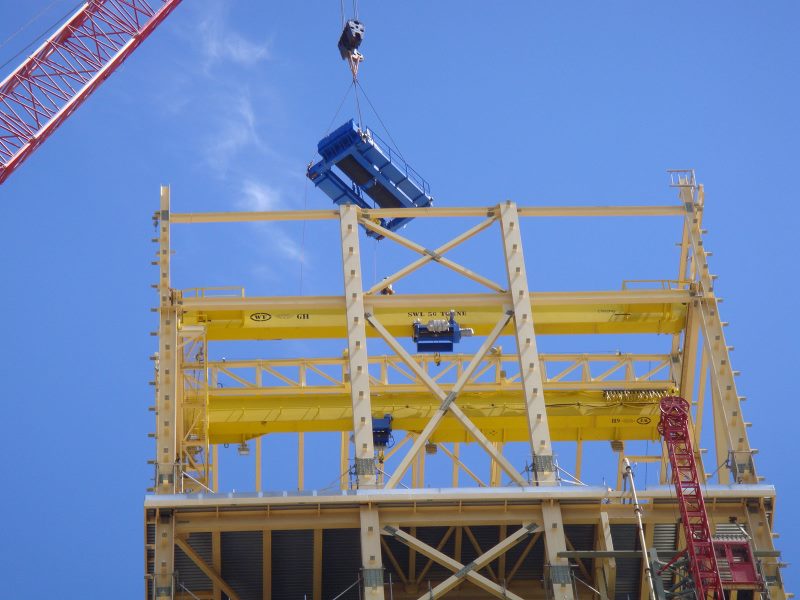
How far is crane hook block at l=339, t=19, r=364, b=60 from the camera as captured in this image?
63.7m

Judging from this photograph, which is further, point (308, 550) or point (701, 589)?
point (308, 550)

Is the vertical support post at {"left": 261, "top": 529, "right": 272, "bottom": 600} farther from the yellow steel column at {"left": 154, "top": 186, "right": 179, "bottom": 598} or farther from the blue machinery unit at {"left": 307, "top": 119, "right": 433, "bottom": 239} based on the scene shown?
the blue machinery unit at {"left": 307, "top": 119, "right": 433, "bottom": 239}

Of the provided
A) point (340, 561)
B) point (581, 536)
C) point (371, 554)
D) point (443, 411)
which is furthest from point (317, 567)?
point (581, 536)

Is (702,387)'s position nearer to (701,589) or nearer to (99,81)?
(701,589)

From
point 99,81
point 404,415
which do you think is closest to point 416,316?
point 404,415

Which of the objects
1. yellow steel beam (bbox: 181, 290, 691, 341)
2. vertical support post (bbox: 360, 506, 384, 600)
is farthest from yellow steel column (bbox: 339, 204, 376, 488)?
vertical support post (bbox: 360, 506, 384, 600)

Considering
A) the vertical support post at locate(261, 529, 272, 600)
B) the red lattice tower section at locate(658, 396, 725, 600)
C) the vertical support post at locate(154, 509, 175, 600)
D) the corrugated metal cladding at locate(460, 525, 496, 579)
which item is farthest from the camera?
the corrugated metal cladding at locate(460, 525, 496, 579)

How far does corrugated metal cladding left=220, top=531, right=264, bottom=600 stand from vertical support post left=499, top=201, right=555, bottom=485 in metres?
8.54

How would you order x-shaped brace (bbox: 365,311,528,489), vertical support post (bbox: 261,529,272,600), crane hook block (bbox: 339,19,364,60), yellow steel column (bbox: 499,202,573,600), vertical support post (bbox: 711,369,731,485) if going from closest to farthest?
1. yellow steel column (bbox: 499,202,573,600)
2. vertical support post (bbox: 261,529,272,600)
3. x-shaped brace (bbox: 365,311,528,489)
4. vertical support post (bbox: 711,369,731,485)
5. crane hook block (bbox: 339,19,364,60)

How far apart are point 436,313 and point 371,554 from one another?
1280 centimetres

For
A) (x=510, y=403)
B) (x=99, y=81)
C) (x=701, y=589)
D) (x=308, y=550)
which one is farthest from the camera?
(x=99, y=81)

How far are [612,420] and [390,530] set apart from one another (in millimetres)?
16009

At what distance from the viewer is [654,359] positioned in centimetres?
5291

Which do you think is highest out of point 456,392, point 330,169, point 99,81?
point 99,81
